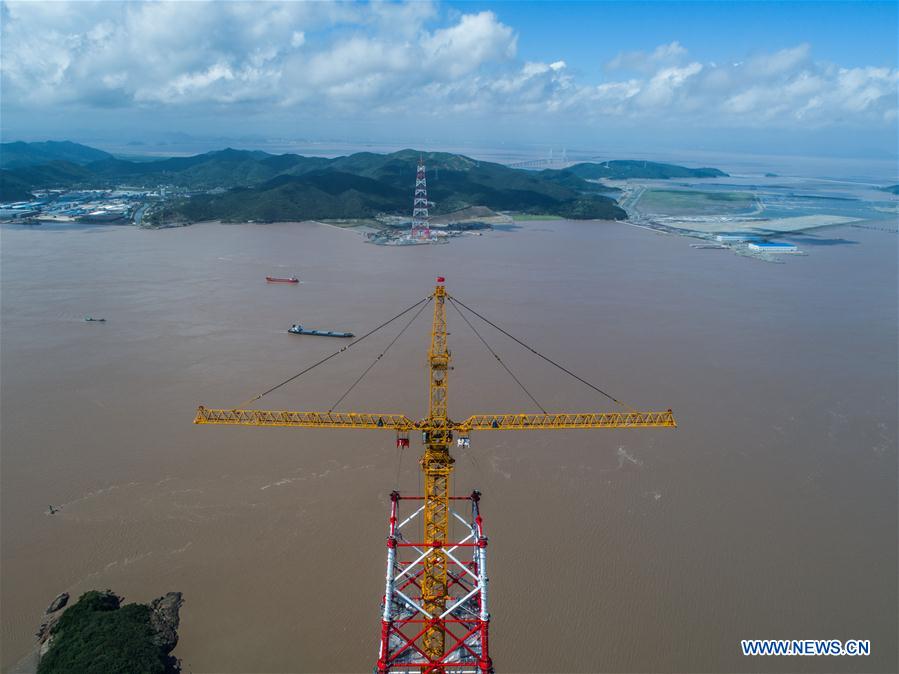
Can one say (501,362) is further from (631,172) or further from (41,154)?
(41,154)

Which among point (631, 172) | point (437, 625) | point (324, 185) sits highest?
point (631, 172)

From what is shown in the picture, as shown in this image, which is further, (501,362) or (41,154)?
(41,154)

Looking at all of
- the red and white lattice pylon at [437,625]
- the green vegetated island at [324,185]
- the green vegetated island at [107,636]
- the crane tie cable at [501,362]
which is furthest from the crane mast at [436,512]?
the green vegetated island at [324,185]

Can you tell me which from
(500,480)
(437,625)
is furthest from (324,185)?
(437,625)

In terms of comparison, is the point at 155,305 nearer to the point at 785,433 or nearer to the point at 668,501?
the point at 668,501

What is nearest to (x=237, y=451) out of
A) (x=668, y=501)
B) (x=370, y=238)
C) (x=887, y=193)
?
(x=668, y=501)

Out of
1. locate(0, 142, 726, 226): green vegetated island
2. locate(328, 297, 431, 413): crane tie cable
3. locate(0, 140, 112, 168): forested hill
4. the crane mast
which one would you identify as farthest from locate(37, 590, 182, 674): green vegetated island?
locate(0, 140, 112, 168): forested hill

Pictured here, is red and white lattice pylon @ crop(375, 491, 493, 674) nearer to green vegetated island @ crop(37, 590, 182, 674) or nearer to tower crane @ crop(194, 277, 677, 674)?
tower crane @ crop(194, 277, 677, 674)
